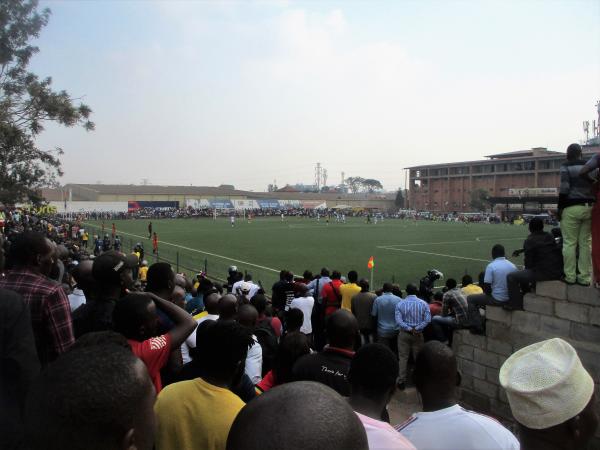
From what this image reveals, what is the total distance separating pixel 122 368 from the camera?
1475mm

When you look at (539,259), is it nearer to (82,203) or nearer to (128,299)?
(128,299)

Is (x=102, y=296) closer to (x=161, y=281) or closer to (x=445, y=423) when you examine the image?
(x=161, y=281)

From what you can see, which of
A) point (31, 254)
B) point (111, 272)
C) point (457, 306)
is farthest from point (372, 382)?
point (457, 306)

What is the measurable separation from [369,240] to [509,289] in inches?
1246

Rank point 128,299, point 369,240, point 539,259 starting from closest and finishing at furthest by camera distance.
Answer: point 128,299, point 539,259, point 369,240

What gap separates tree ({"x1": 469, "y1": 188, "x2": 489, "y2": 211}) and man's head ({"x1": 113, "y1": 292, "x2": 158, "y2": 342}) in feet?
304

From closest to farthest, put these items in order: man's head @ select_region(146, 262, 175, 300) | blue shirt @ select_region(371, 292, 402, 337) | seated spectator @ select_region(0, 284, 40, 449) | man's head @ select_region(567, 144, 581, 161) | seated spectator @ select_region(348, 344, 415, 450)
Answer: seated spectator @ select_region(0, 284, 40, 449) → seated spectator @ select_region(348, 344, 415, 450) → man's head @ select_region(146, 262, 175, 300) → man's head @ select_region(567, 144, 581, 161) → blue shirt @ select_region(371, 292, 402, 337)

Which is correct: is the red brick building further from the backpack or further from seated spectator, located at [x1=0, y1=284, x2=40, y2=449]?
seated spectator, located at [x1=0, y1=284, x2=40, y2=449]

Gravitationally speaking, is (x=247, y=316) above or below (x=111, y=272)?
below

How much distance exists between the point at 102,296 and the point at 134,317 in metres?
0.73

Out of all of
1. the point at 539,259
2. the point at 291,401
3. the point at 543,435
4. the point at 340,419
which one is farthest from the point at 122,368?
the point at 539,259

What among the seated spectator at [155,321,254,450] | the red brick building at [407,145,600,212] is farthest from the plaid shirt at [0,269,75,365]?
the red brick building at [407,145,600,212]

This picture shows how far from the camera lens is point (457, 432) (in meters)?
2.53

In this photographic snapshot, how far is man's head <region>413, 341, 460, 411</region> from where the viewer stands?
2.91 metres
